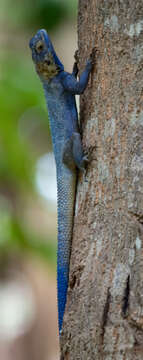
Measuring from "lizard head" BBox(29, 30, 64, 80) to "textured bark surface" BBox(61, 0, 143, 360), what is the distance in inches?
26.6

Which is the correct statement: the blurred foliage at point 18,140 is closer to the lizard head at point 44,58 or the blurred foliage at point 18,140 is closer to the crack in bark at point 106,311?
the lizard head at point 44,58

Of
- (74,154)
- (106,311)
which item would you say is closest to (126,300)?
(106,311)

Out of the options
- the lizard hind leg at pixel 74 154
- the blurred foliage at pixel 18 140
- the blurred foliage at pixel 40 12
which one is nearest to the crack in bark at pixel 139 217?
the lizard hind leg at pixel 74 154

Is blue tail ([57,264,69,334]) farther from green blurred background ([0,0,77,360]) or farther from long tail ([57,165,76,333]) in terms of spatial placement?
green blurred background ([0,0,77,360])

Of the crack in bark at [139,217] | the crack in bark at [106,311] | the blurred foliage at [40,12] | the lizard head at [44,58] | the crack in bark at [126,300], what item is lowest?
the crack in bark at [106,311]

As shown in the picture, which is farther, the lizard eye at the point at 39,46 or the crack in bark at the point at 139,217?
the lizard eye at the point at 39,46

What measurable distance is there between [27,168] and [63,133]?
10.4 feet

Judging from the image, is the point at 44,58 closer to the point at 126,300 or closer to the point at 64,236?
the point at 64,236

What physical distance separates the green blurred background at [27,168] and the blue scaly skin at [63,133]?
2.46 meters

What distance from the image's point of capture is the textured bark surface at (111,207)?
2.24m

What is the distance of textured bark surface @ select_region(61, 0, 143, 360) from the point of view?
7.36 ft

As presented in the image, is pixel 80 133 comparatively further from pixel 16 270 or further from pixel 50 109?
pixel 16 270

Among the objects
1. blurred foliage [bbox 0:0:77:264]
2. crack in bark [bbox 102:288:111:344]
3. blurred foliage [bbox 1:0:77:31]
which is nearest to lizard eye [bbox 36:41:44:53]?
crack in bark [bbox 102:288:111:344]

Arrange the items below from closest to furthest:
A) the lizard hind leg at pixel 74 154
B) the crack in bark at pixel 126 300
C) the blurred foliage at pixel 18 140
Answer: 1. the crack in bark at pixel 126 300
2. the lizard hind leg at pixel 74 154
3. the blurred foliage at pixel 18 140
